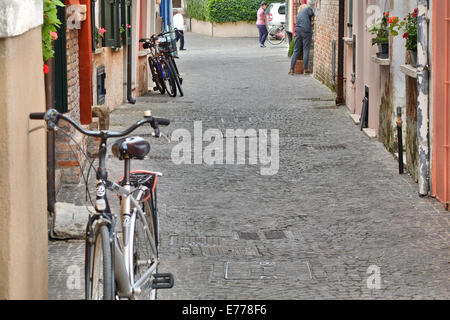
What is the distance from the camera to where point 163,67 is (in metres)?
19.9

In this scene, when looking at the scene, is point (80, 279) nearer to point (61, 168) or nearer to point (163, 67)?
point (61, 168)

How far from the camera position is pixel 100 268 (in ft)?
16.7

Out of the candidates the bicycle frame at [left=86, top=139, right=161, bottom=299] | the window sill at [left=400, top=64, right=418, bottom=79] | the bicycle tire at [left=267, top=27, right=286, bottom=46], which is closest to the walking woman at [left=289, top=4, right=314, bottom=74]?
the window sill at [left=400, top=64, right=418, bottom=79]

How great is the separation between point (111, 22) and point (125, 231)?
10848 mm

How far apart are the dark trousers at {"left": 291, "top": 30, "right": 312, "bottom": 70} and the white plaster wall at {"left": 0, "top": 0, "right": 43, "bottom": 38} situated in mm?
19587

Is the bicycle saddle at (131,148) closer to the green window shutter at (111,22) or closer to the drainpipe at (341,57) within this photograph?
the green window shutter at (111,22)

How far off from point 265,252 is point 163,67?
12641 millimetres

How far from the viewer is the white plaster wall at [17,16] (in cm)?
456

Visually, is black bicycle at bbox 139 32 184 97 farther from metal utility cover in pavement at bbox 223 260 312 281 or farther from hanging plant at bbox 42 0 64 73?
metal utility cover in pavement at bbox 223 260 312 281

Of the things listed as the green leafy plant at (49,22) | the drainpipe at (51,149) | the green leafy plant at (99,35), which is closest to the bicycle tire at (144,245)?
the green leafy plant at (49,22)

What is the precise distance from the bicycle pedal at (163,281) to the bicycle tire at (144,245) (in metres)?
0.04

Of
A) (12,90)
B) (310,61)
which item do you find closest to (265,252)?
(12,90)

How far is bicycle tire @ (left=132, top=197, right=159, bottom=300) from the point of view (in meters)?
5.53

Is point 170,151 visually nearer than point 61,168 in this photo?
No
